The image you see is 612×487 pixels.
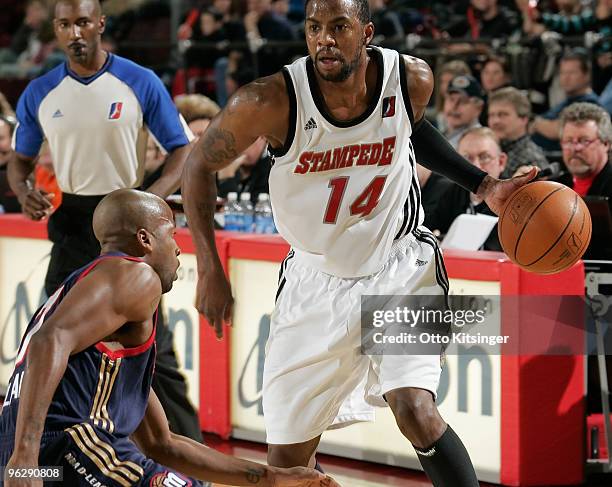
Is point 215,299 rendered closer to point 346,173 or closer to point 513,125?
point 346,173

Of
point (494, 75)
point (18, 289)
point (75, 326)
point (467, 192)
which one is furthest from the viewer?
point (494, 75)

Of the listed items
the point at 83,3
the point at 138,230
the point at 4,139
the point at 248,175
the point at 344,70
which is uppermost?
the point at 83,3

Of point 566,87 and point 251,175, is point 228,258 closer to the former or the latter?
point 251,175

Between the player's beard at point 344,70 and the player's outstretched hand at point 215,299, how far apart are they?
2.48 feet

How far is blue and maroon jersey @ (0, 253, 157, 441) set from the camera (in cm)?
323

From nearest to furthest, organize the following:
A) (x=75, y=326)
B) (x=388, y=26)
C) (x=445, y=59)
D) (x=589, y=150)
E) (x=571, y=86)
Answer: (x=75, y=326), (x=589, y=150), (x=571, y=86), (x=445, y=59), (x=388, y=26)

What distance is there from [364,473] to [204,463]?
2430mm

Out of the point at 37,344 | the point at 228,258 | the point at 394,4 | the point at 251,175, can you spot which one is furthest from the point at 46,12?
the point at 37,344

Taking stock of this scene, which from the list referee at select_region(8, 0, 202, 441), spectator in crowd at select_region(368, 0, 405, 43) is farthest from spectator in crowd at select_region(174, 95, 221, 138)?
spectator in crowd at select_region(368, 0, 405, 43)

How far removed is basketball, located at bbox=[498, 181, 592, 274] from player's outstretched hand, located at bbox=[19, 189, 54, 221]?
7.41 ft

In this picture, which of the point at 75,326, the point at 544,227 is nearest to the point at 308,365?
the point at 544,227

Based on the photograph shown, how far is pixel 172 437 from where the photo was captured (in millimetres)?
3562

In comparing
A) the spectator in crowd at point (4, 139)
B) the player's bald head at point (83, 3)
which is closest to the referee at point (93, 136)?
the player's bald head at point (83, 3)

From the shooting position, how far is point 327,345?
13.6ft
